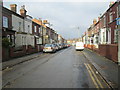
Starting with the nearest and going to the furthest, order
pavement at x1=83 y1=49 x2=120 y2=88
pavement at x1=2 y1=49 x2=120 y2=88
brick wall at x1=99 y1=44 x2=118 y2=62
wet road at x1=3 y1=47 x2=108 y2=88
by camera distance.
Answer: wet road at x1=3 y1=47 x2=108 y2=88 → pavement at x1=83 y1=49 x2=120 y2=88 → pavement at x1=2 y1=49 x2=120 y2=88 → brick wall at x1=99 y1=44 x2=118 y2=62

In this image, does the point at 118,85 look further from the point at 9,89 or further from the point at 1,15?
the point at 1,15

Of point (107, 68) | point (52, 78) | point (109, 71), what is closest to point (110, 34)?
point (107, 68)

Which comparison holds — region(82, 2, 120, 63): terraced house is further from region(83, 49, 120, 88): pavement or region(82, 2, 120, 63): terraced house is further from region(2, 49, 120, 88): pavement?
region(83, 49, 120, 88): pavement

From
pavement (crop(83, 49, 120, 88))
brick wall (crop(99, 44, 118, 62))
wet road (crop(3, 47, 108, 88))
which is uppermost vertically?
brick wall (crop(99, 44, 118, 62))

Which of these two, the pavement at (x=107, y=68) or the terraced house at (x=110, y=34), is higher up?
the terraced house at (x=110, y=34)

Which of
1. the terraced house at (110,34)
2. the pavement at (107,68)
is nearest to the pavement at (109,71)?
the pavement at (107,68)

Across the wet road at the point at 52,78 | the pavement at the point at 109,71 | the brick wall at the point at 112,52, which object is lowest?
the wet road at the point at 52,78

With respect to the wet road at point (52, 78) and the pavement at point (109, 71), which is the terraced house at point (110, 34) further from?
the wet road at point (52, 78)

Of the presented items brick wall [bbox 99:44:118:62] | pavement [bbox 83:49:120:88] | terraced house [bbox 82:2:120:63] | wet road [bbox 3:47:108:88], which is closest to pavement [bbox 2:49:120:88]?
pavement [bbox 83:49:120:88]

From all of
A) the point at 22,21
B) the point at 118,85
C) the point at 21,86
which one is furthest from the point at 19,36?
the point at 118,85

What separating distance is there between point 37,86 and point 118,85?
3524mm

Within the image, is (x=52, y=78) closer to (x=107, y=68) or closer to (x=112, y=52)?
(x=107, y=68)

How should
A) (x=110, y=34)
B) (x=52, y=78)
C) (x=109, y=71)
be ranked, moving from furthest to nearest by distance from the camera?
(x=110, y=34)
(x=109, y=71)
(x=52, y=78)

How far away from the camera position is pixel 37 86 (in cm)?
614
